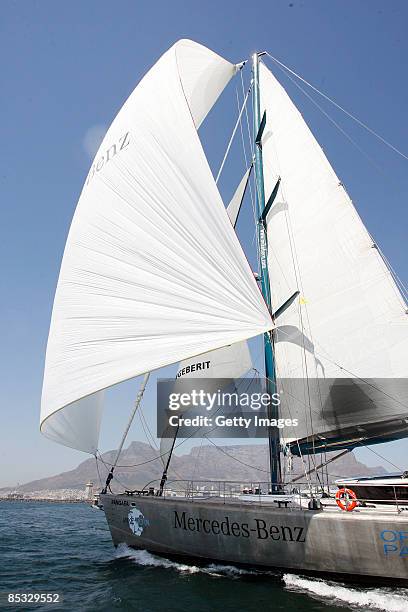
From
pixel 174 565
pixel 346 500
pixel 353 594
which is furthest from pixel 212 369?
pixel 353 594

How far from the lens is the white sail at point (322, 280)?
14.8m

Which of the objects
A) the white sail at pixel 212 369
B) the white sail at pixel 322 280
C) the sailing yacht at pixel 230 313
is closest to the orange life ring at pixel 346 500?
the sailing yacht at pixel 230 313

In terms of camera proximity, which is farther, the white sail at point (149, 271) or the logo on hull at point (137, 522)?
the logo on hull at point (137, 522)

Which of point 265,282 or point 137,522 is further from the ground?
point 265,282

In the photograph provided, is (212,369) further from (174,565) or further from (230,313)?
(230,313)

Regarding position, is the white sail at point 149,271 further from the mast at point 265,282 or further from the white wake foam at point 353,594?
the white wake foam at point 353,594

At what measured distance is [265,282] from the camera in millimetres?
17812

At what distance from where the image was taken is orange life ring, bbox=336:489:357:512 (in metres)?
11.4

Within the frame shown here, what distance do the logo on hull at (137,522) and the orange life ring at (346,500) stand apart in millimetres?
6987

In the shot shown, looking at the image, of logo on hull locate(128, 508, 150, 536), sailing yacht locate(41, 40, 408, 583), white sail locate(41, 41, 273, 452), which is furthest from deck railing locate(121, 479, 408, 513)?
white sail locate(41, 41, 273, 452)

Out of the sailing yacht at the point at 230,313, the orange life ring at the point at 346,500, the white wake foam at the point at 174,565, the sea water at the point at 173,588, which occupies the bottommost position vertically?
the sea water at the point at 173,588

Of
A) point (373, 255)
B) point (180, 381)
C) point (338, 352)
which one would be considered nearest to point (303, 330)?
point (338, 352)

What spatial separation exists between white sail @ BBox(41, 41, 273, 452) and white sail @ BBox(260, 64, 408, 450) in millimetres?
5931

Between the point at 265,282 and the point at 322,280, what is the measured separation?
248cm
